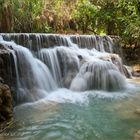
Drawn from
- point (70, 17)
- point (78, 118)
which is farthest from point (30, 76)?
point (70, 17)

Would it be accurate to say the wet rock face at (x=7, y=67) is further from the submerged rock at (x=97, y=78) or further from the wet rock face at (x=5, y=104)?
the submerged rock at (x=97, y=78)

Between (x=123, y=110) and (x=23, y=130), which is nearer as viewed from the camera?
(x=23, y=130)

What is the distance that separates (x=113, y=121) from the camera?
6.02 m

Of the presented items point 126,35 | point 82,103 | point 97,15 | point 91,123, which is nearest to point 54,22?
point 97,15

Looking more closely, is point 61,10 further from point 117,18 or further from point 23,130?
point 23,130

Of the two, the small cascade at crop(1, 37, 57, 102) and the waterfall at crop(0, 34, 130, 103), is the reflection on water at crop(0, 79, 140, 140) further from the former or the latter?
the waterfall at crop(0, 34, 130, 103)

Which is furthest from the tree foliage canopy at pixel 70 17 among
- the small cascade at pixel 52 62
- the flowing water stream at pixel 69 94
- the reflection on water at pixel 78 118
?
the reflection on water at pixel 78 118

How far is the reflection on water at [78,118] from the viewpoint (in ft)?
17.4

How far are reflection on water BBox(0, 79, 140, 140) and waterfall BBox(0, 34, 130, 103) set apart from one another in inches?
29.9

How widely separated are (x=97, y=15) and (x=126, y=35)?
2.34 metres

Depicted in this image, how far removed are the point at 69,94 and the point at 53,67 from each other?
159 cm

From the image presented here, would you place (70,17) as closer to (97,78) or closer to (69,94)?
(97,78)

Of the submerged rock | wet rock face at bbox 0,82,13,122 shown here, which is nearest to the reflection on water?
wet rock face at bbox 0,82,13,122

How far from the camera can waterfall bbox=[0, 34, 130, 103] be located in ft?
27.6
